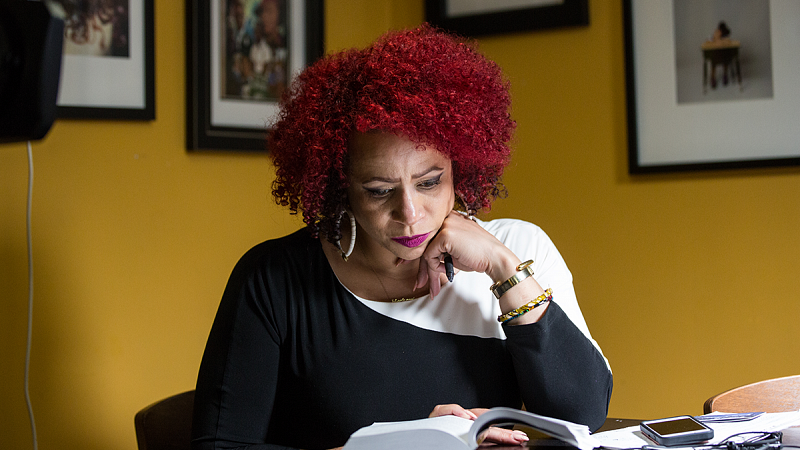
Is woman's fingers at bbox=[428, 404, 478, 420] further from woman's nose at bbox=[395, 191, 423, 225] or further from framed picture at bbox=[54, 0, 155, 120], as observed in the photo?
framed picture at bbox=[54, 0, 155, 120]

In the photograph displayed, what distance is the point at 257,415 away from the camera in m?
1.21

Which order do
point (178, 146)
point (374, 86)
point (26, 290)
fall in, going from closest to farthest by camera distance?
point (374, 86), point (26, 290), point (178, 146)

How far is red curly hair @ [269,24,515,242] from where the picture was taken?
118 centimetres

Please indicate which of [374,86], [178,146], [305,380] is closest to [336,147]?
[374,86]

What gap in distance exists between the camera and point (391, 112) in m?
1.16

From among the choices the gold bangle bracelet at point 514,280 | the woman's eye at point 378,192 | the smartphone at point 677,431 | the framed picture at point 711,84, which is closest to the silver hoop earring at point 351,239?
the woman's eye at point 378,192

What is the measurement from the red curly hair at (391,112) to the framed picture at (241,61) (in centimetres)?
66

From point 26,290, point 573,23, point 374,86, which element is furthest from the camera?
point 573,23

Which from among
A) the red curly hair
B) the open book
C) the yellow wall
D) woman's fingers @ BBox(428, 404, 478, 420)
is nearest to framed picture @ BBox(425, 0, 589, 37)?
the yellow wall

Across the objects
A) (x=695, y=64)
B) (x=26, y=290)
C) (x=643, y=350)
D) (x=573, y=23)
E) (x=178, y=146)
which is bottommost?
(x=643, y=350)

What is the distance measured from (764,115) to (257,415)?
1664 mm

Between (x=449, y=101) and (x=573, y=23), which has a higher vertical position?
(x=573, y=23)

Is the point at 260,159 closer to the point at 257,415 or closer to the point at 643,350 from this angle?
the point at 257,415

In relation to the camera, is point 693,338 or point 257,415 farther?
point 693,338
